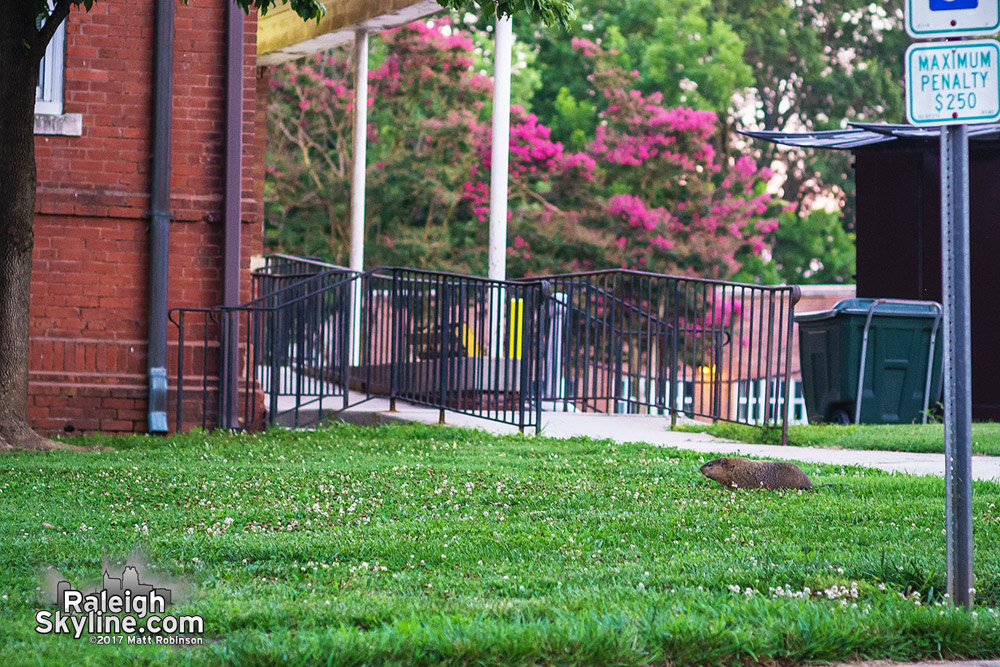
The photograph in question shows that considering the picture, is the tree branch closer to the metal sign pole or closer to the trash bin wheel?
the metal sign pole

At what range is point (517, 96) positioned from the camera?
29438 mm

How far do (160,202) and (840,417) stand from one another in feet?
25.1

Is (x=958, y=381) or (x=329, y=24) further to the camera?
(x=329, y=24)

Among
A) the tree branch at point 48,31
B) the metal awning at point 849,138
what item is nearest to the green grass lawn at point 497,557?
the tree branch at point 48,31

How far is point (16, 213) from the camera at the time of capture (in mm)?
9359

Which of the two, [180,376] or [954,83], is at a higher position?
[954,83]

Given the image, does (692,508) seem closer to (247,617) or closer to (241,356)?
(247,617)

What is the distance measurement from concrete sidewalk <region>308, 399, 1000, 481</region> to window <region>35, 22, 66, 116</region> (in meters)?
3.92

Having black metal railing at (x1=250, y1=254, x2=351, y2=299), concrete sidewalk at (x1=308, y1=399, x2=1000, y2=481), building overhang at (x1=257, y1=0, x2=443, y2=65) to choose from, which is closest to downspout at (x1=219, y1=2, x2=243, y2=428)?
concrete sidewalk at (x1=308, y1=399, x2=1000, y2=481)

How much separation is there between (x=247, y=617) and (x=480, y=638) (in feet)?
2.94

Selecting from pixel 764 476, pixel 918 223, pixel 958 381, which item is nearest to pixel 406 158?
pixel 918 223

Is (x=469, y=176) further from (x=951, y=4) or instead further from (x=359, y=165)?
(x=951, y=4)

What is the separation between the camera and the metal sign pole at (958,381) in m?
4.67

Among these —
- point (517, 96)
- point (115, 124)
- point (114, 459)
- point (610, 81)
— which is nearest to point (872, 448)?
point (114, 459)
